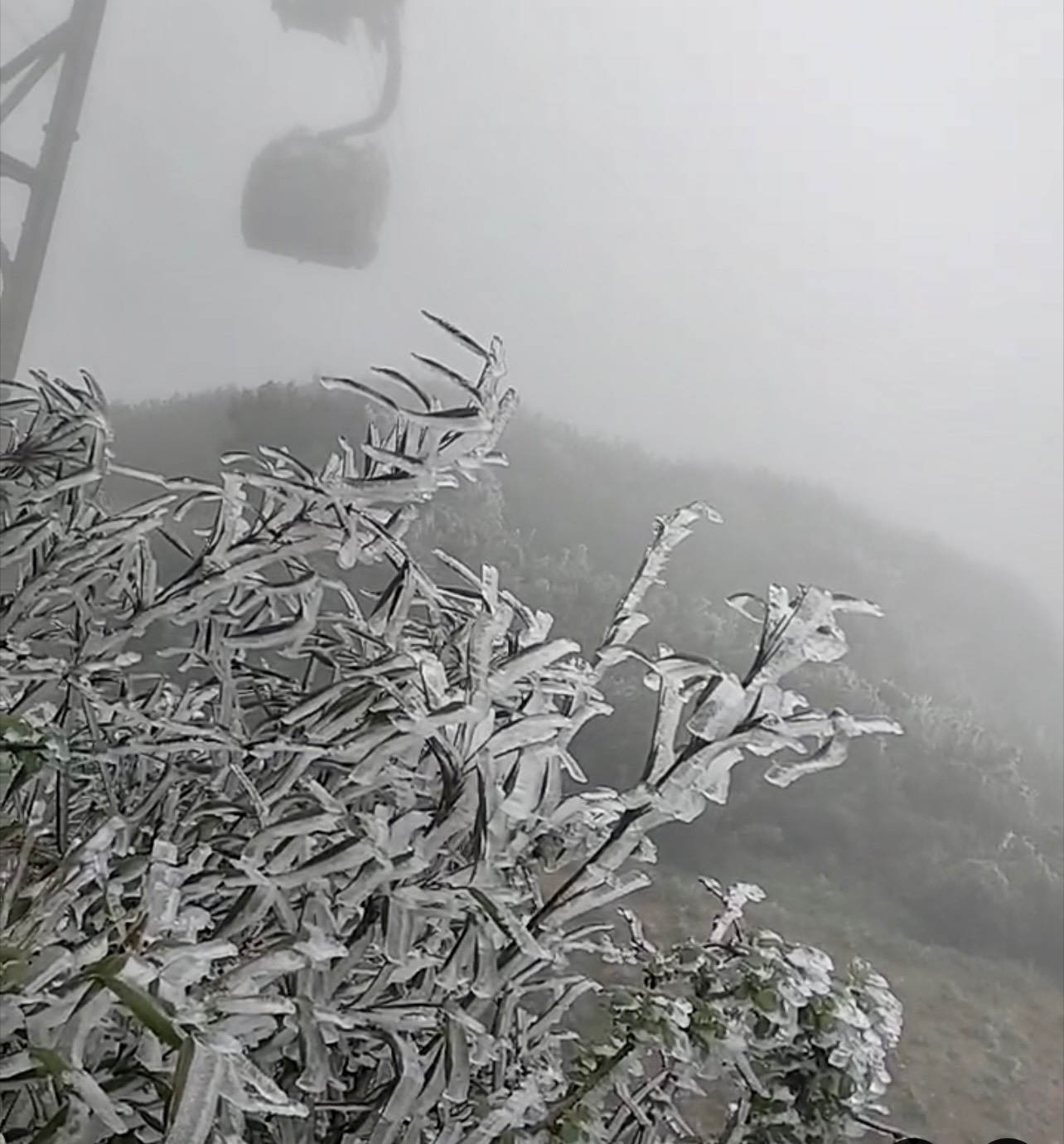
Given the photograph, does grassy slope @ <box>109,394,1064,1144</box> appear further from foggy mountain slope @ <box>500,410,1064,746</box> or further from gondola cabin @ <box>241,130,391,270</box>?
gondola cabin @ <box>241,130,391,270</box>

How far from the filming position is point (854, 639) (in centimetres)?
107

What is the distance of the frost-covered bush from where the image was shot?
38cm

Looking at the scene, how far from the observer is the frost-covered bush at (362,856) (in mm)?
380

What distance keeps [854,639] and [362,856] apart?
28.9 inches

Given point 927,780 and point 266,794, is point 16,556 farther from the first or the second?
point 927,780

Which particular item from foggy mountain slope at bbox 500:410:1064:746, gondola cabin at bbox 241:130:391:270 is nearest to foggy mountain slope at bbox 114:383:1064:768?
foggy mountain slope at bbox 500:410:1064:746

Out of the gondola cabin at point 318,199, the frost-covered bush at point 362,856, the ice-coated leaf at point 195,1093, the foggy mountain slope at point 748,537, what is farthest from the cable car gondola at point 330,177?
the ice-coated leaf at point 195,1093

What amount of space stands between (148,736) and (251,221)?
2.38 feet

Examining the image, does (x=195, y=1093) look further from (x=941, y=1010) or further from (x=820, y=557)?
(x=820, y=557)

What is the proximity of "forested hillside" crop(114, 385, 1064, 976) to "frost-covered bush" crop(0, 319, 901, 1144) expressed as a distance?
1.31 feet

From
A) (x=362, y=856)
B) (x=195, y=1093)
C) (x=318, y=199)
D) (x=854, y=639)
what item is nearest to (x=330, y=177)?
(x=318, y=199)

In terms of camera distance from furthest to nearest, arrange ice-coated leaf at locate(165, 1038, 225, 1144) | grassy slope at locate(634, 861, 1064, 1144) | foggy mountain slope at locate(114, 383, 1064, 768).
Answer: foggy mountain slope at locate(114, 383, 1064, 768) → grassy slope at locate(634, 861, 1064, 1144) → ice-coated leaf at locate(165, 1038, 225, 1144)

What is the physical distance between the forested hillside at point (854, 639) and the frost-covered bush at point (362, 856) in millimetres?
401

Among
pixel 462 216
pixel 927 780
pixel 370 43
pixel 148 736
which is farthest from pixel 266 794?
pixel 370 43
